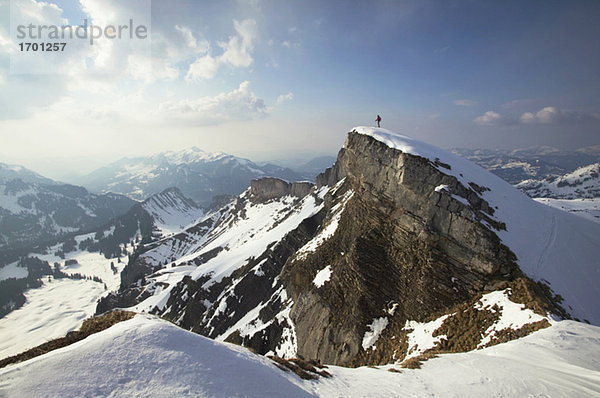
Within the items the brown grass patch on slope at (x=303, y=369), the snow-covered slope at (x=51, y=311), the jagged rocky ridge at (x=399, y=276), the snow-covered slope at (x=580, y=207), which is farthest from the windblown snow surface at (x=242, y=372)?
the snow-covered slope at (x=51, y=311)

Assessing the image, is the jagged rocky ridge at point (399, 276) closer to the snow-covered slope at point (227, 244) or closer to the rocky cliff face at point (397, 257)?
the rocky cliff face at point (397, 257)

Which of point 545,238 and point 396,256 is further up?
point 545,238

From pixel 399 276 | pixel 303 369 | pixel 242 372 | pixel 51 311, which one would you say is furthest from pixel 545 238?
pixel 51 311

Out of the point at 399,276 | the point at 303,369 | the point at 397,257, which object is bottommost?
the point at 399,276

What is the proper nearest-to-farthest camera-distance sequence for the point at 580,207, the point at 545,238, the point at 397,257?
the point at 545,238, the point at 397,257, the point at 580,207

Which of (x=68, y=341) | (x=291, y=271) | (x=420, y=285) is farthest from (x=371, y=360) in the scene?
(x=68, y=341)

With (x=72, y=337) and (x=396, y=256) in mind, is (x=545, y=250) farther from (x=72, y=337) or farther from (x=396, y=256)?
(x=72, y=337)

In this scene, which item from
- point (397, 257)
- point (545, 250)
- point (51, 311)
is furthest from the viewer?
point (51, 311)
